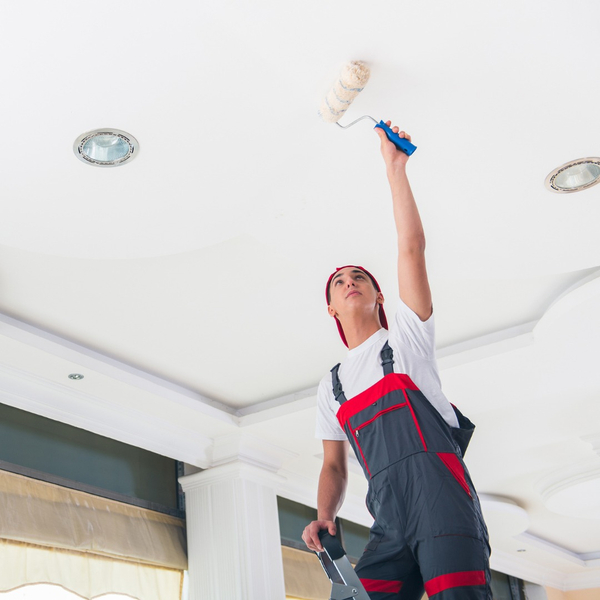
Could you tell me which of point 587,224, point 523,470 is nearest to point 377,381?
point 587,224

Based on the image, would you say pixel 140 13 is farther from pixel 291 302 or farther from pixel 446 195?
pixel 291 302

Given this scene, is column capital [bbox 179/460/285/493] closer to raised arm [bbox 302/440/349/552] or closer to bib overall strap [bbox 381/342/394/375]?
raised arm [bbox 302/440/349/552]

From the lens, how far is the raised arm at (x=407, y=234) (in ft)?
4.66

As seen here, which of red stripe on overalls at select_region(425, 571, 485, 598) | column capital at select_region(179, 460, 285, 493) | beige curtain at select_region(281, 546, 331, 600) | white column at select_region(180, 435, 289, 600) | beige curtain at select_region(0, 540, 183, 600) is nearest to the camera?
red stripe on overalls at select_region(425, 571, 485, 598)

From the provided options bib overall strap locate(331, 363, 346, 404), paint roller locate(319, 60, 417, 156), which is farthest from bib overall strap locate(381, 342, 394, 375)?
paint roller locate(319, 60, 417, 156)

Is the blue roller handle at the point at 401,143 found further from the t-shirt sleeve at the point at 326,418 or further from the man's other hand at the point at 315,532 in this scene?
the man's other hand at the point at 315,532

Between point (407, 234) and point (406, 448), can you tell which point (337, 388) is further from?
point (407, 234)

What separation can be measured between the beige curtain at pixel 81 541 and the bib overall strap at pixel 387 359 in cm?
236

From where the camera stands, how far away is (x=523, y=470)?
537 cm

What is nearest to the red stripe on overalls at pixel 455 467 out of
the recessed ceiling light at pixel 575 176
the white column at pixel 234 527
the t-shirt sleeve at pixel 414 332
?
the t-shirt sleeve at pixel 414 332

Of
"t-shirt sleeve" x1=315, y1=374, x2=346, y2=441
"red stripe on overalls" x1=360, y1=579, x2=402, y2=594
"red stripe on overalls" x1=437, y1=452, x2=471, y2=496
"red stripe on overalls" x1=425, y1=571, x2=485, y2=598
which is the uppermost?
"t-shirt sleeve" x1=315, y1=374, x2=346, y2=441

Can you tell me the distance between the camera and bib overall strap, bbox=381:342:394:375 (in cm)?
145

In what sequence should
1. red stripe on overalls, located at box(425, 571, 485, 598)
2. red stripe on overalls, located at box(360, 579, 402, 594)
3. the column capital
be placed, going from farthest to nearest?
the column capital
red stripe on overalls, located at box(360, 579, 402, 594)
red stripe on overalls, located at box(425, 571, 485, 598)

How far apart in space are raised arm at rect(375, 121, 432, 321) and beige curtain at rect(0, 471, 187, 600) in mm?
2472
